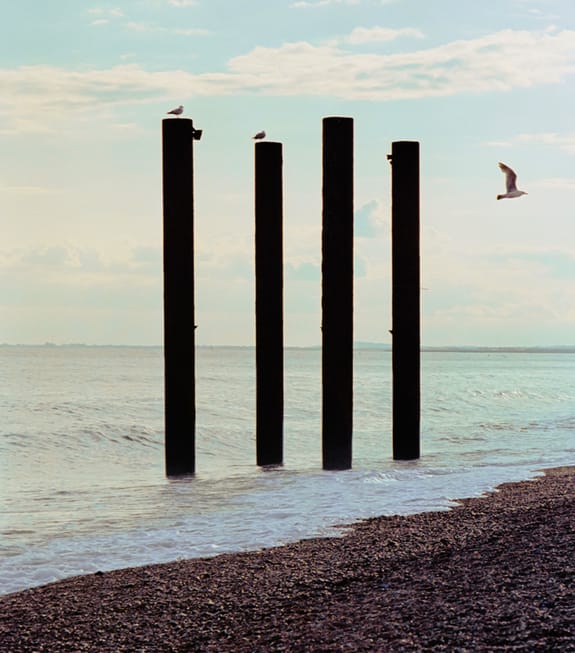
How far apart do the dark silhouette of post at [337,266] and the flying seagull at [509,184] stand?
5.40ft

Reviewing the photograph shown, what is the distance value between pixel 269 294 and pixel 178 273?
1260 millimetres

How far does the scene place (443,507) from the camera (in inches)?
355

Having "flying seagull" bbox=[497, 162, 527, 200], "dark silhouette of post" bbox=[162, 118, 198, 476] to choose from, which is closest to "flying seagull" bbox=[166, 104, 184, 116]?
"dark silhouette of post" bbox=[162, 118, 198, 476]

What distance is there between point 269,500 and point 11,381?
3334 centimetres

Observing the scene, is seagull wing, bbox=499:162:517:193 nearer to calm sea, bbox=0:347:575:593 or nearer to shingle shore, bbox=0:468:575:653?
calm sea, bbox=0:347:575:593

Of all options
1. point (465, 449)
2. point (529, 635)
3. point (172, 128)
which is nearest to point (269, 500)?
point (172, 128)

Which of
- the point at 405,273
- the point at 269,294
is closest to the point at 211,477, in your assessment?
the point at 269,294

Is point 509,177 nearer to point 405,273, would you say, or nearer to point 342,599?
point 405,273

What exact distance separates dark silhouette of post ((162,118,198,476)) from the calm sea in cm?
89

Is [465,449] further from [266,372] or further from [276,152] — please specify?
[276,152]

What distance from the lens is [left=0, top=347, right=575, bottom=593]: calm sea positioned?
8008mm

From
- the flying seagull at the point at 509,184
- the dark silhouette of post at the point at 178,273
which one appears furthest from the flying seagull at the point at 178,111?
the flying seagull at the point at 509,184

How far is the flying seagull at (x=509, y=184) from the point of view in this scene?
37.1 feet

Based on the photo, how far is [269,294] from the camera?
467 inches
